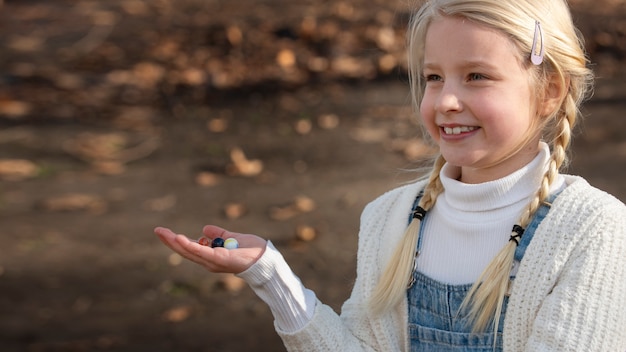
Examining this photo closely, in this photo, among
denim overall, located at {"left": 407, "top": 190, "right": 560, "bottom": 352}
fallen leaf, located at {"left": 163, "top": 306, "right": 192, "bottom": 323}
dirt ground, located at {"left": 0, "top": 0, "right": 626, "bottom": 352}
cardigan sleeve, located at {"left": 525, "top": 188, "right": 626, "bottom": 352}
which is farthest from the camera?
dirt ground, located at {"left": 0, "top": 0, "right": 626, "bottom": 352}

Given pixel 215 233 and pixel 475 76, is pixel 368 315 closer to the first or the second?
pixel 215 233

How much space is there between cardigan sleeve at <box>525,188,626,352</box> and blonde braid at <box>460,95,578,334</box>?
8cm

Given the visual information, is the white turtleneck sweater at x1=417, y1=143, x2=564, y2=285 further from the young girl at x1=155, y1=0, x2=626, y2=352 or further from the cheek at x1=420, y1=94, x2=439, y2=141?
the cheek at x1=420, y1=94, x2=439, y2=141

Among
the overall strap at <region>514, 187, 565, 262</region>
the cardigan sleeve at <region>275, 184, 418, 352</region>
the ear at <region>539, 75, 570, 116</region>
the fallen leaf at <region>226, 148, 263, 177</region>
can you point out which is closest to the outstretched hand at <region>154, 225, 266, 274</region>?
the cardigan sleeve at <region>275, 184, 418, 352</region>

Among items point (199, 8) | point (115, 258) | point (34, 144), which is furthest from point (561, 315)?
point (199, 8)

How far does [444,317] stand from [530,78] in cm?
53

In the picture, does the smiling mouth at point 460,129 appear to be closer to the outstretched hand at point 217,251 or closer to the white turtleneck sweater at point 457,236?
the white turtleneck sweater at point 457,236

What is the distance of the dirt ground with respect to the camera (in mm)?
3971

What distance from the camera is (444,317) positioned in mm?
1982

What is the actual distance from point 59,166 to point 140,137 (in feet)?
1.85

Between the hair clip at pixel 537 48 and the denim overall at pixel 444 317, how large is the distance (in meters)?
0.29

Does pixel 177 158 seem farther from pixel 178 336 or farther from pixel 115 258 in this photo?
pixel 178 336

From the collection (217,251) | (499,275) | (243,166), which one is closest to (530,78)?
(499,275)

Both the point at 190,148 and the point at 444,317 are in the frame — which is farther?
the point at 190,148
